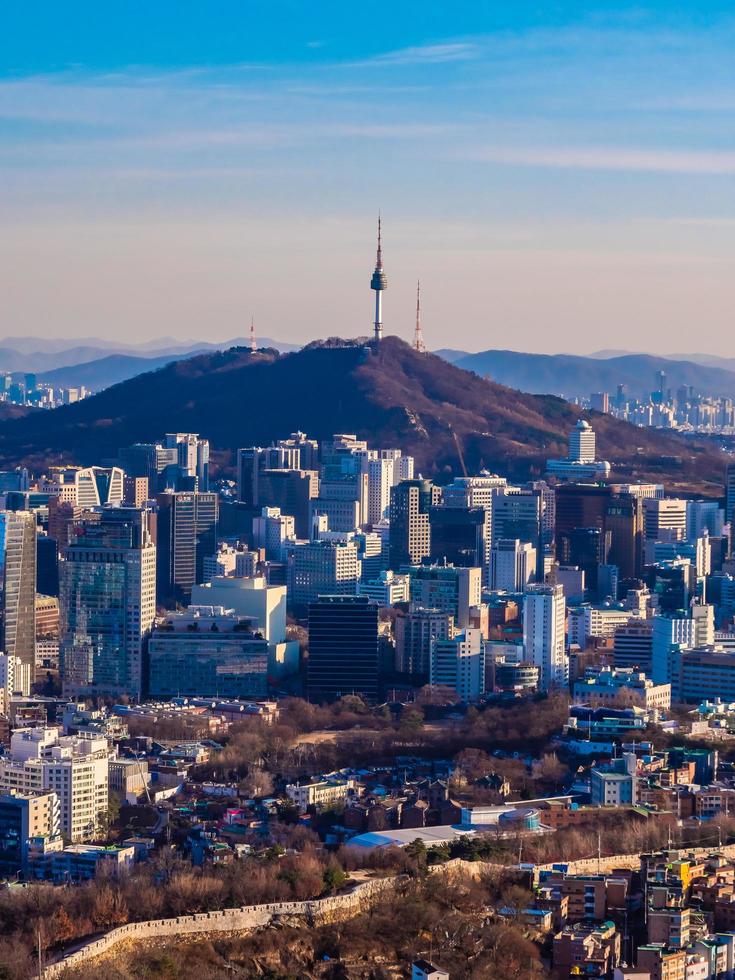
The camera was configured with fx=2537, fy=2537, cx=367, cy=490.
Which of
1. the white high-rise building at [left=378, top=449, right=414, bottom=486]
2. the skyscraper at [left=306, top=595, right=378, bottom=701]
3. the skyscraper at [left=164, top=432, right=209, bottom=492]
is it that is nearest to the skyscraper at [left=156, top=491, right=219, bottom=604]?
the skyscraper at [left=306, top=595, right=378, bottom=701]

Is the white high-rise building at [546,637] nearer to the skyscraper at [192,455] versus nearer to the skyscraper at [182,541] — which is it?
the skyscraper at [182,541]

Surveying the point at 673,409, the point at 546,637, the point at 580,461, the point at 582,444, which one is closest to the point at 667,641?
the point at 546,637

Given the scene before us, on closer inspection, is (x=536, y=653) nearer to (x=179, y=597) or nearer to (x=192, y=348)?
(x=179, y=597)

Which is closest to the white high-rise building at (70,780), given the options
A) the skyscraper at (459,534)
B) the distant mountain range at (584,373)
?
the skyscraper at (459,534)

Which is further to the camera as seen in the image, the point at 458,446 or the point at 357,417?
the point at 357,417

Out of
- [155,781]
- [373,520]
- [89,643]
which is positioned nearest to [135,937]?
[155,781]

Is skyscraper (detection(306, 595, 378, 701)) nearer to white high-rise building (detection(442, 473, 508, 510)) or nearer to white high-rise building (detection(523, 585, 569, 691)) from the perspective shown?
white high-rise building (detection(523, 585, 569, 691))

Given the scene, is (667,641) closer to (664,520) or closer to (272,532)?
(272,532)
